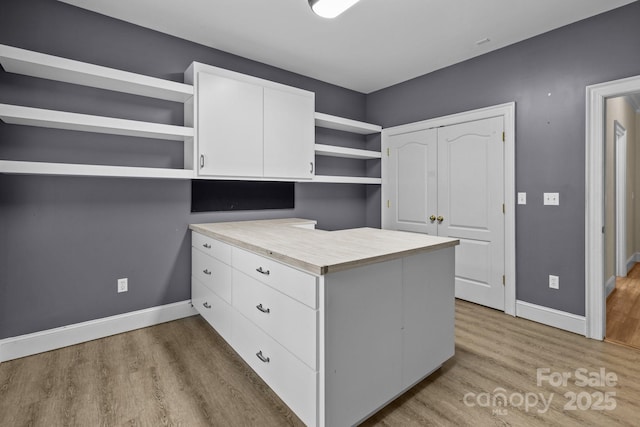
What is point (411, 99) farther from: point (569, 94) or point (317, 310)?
point (317, 310)

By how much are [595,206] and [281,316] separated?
2.67 m

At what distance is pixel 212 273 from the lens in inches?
98.0

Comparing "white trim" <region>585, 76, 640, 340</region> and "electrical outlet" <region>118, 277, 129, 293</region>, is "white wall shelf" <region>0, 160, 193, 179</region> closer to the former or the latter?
"electrical outlet" <region>118, 277, 129, 293</region>

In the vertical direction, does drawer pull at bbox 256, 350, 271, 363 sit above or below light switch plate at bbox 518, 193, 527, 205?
below

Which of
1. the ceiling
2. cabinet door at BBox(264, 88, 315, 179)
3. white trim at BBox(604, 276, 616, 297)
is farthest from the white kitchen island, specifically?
white trim at BBox(604, 276, 616, 297)

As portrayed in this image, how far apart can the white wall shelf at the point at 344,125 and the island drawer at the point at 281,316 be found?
2.20 meters

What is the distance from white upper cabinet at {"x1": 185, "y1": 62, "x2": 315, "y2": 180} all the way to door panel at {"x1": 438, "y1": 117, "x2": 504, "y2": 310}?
1.57 metres

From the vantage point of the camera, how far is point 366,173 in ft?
15.1

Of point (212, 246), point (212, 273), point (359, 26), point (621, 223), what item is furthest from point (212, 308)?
point (621, 223)

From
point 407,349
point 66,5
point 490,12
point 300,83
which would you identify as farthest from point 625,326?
point 66,5

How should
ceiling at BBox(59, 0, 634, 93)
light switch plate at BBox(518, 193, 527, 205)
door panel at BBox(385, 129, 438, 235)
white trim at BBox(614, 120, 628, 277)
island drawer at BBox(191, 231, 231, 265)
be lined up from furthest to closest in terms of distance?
white trim at BBox(614, 120, 628, 277) < door panel at BBox(385, 129, 438, 235) < light switch plate at BBox(518, 193, 527, 205) < ceiling at BBox(59, 0, 634, 93) < island drawer at BBox(191, 231, 231, 265)

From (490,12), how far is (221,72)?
228 cm

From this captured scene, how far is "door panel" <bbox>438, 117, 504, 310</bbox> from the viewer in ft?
10.3

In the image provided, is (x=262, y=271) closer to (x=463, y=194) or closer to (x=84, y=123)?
(x=84, y=123)
